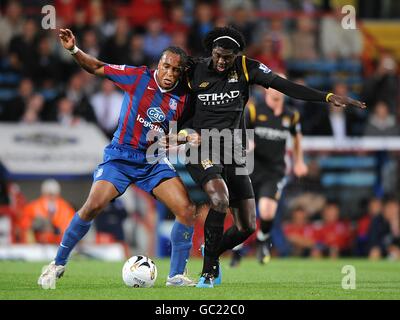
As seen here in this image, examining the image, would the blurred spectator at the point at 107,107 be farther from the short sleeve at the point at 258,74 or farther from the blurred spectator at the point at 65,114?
the short sleeve at the point at 258,74

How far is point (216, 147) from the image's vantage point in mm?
9297

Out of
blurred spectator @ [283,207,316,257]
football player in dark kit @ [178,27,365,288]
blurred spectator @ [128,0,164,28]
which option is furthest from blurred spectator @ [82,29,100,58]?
football player in dark kit @ [178,27,365,288]

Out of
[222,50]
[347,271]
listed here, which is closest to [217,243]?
[222,50]

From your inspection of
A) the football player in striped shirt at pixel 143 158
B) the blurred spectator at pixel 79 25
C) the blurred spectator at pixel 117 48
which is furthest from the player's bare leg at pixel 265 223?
the blurred spectator at pixel 79 25

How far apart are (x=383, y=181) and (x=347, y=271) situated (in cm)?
642

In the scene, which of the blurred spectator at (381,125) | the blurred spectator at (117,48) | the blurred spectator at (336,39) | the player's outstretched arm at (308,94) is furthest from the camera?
the blurred spectator at (336,39)

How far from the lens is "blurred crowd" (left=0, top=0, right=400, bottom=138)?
17.1 m

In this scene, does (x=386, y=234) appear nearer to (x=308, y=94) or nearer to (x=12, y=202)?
(x=12, y=202)

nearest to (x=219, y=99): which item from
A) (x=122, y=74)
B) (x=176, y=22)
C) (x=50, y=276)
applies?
(x=122, y=74)

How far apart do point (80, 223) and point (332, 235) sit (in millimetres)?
9401

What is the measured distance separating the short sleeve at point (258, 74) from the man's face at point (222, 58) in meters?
0.25

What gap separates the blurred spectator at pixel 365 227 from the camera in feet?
56.2

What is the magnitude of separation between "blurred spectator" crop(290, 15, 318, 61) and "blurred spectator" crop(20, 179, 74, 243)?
6.19 m
